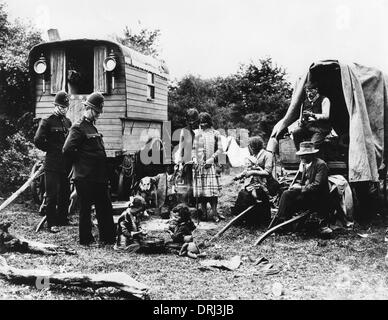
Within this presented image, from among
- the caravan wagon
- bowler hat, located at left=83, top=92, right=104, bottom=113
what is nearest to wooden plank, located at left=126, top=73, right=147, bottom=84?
the caravan wagon

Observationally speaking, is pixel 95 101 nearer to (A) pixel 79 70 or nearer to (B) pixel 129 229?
(B) pixel 129 229

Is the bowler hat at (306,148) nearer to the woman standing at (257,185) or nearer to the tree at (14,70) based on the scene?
the woman standing at (257,185)

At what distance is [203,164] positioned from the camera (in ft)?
25.3

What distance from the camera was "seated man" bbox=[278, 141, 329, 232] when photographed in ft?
20.9

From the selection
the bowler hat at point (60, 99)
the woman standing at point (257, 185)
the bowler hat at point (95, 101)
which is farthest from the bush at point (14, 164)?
the woman standing at point (257, 185)

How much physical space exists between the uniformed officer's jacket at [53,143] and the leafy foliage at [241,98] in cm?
1208

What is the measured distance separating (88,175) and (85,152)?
1.04 feet

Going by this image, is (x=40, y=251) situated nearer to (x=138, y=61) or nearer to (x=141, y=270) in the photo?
(x=141, y=270)

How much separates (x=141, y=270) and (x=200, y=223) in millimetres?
2823

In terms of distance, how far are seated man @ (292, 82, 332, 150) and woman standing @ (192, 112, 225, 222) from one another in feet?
4.80

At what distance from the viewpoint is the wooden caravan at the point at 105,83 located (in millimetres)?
10055

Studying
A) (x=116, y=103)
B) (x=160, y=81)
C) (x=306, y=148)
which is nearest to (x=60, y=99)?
(x=116, y=103)

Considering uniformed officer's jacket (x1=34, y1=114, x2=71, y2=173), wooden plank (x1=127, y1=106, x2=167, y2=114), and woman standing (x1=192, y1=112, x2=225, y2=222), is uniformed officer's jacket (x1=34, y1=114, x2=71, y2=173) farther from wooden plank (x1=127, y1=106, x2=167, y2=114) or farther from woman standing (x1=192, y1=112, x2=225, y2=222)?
wooden plank (x1=127, y1=106, x2=167, y2=114)

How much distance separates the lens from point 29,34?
12336mm
